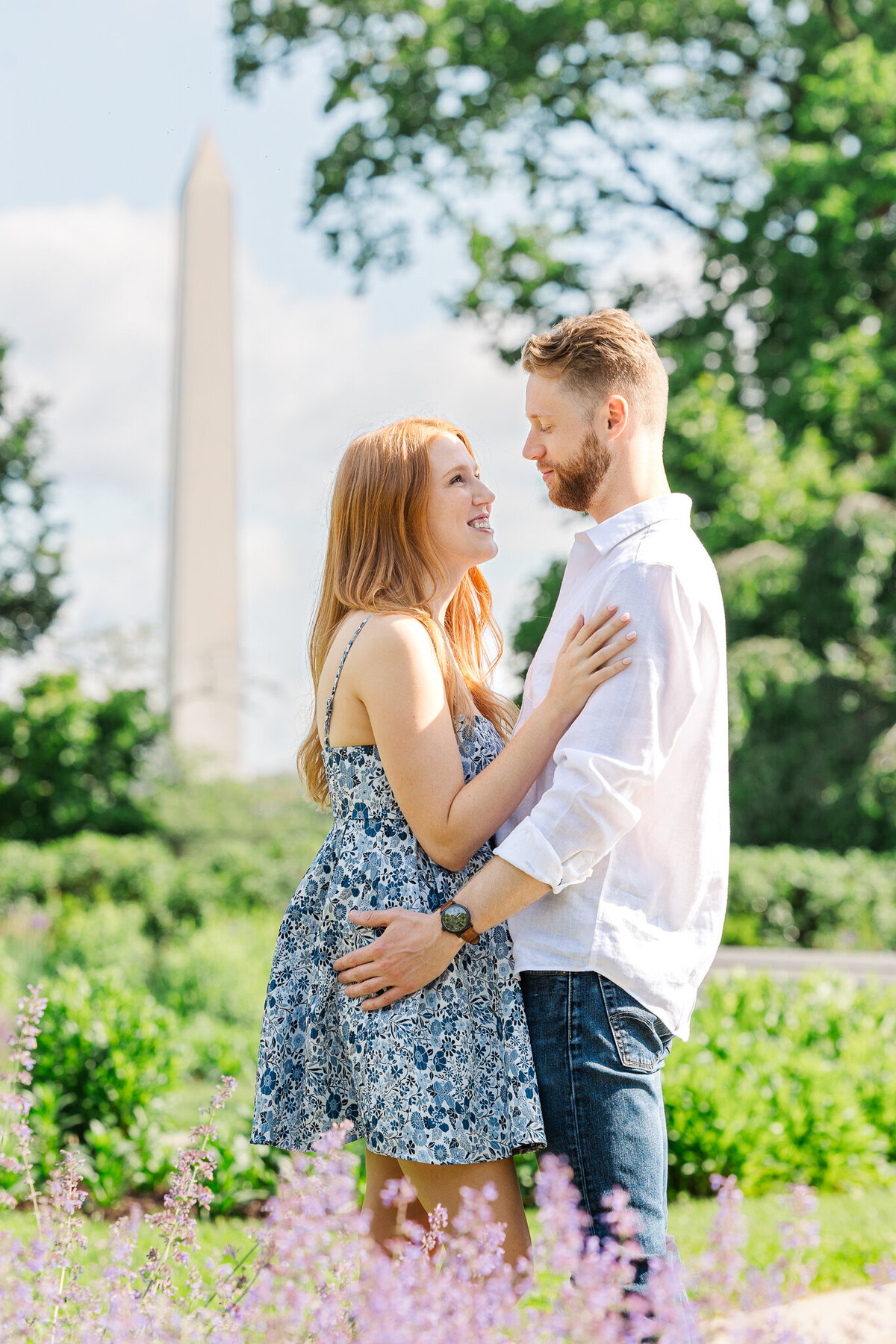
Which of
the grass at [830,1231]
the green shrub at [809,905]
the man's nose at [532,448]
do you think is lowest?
the grass at [830,1231]

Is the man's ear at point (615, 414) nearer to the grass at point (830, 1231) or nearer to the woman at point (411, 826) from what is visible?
the woman at point (411, 826)

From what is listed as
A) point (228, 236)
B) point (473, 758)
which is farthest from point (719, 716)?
point (228, 236)

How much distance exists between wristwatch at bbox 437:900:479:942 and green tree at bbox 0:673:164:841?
12.0 metres

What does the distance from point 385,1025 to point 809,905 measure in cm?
838

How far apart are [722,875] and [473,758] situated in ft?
1.59

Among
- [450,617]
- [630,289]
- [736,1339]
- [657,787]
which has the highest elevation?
[630,289]

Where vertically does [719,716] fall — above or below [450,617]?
below

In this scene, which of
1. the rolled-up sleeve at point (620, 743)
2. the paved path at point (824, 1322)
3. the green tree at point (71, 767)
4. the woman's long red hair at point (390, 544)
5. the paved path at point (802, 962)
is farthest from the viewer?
the green tree at point (71, 767)

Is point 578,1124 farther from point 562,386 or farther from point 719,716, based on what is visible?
point 562,386

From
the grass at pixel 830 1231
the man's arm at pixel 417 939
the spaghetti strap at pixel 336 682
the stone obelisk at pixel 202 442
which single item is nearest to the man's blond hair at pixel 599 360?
the spaghetti strap at pixel 336 682

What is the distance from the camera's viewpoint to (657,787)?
208 cm

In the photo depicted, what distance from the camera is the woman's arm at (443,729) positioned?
205 cm

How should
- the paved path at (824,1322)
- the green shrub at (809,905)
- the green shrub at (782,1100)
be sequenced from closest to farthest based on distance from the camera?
the paved path at (824,1322), the green shrub at (782,1100), the green shrub at (809,905)

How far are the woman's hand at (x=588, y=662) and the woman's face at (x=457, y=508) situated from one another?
1.19ft
